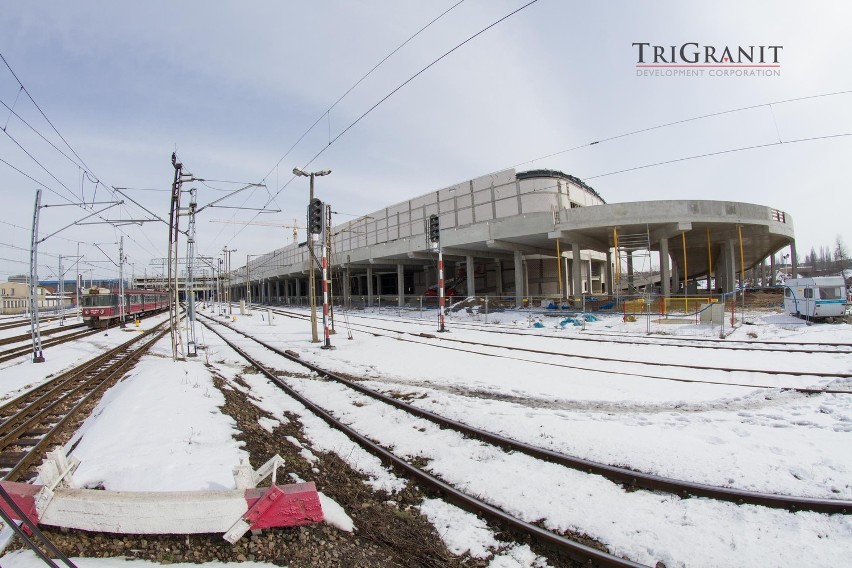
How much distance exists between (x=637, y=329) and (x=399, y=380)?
14055 mm

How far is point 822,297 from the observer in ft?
63.4

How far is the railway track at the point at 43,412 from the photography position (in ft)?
20.2

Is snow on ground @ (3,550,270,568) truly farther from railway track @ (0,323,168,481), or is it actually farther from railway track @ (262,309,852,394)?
railway track @ (262,309,852,394)

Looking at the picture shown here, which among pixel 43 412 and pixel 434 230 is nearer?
pixel 43 412

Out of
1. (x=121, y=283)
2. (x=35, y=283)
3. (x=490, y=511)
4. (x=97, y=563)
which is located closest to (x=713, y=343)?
(x=490, y=511)

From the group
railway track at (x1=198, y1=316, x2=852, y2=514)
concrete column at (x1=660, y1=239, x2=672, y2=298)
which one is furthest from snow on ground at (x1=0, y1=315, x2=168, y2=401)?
concrete column at (x1=660, y1=239, x2=672, y2=298)

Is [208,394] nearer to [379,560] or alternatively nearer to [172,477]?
[172,477]

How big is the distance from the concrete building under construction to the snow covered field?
1136 centimetres

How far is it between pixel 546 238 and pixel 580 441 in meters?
26.0

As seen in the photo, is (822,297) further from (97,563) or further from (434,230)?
(97,563)

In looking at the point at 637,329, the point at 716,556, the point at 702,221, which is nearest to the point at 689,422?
the point at 716,556

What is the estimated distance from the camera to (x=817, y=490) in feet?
14.1

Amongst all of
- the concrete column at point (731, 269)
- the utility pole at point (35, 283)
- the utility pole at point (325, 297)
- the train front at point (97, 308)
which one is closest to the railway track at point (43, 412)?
the utility pole at point (35, 283)

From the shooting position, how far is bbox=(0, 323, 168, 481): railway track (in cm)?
615
